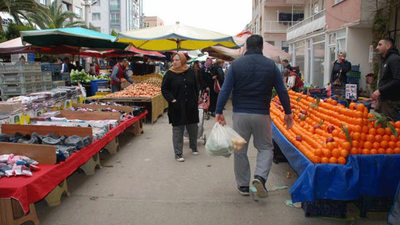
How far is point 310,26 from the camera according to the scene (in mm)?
21969

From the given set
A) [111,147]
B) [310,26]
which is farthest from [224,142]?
[310,26]

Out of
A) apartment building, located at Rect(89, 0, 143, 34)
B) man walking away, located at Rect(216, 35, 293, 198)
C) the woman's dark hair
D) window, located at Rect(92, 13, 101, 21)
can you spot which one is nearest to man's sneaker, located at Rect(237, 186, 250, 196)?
man walking away, located at Rect(216, 35, 293, 198)

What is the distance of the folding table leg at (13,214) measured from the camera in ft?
11.3

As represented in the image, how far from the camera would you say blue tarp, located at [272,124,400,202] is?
3.64 metres

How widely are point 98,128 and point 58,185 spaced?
71.1 inches

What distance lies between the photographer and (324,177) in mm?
3678

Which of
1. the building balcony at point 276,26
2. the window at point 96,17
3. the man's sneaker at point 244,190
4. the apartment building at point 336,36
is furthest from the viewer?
the window at point 96,17

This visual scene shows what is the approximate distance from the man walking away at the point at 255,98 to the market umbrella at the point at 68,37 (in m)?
5.24

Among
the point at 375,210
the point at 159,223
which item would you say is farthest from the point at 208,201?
the point at 375,210

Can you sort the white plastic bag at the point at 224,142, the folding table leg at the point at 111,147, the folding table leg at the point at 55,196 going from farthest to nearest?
the folding table leg at the point at 111,147 < the folding table leg at the point at 55,196 < the white plastic bag at the point at 224,142

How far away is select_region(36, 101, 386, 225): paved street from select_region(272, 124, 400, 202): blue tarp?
365mm

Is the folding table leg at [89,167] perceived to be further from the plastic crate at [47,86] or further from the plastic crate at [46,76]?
the plastic crate at [46,76]

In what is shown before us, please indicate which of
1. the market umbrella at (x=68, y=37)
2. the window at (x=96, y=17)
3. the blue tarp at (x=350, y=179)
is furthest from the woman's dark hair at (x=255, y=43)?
the window at (x=96, y=17)

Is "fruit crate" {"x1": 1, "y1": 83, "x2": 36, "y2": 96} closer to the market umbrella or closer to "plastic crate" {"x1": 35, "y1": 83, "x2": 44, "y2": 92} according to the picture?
"plastic crate" {"x1": 35, "y1": 83, "x2": 44, "y2": 92}
